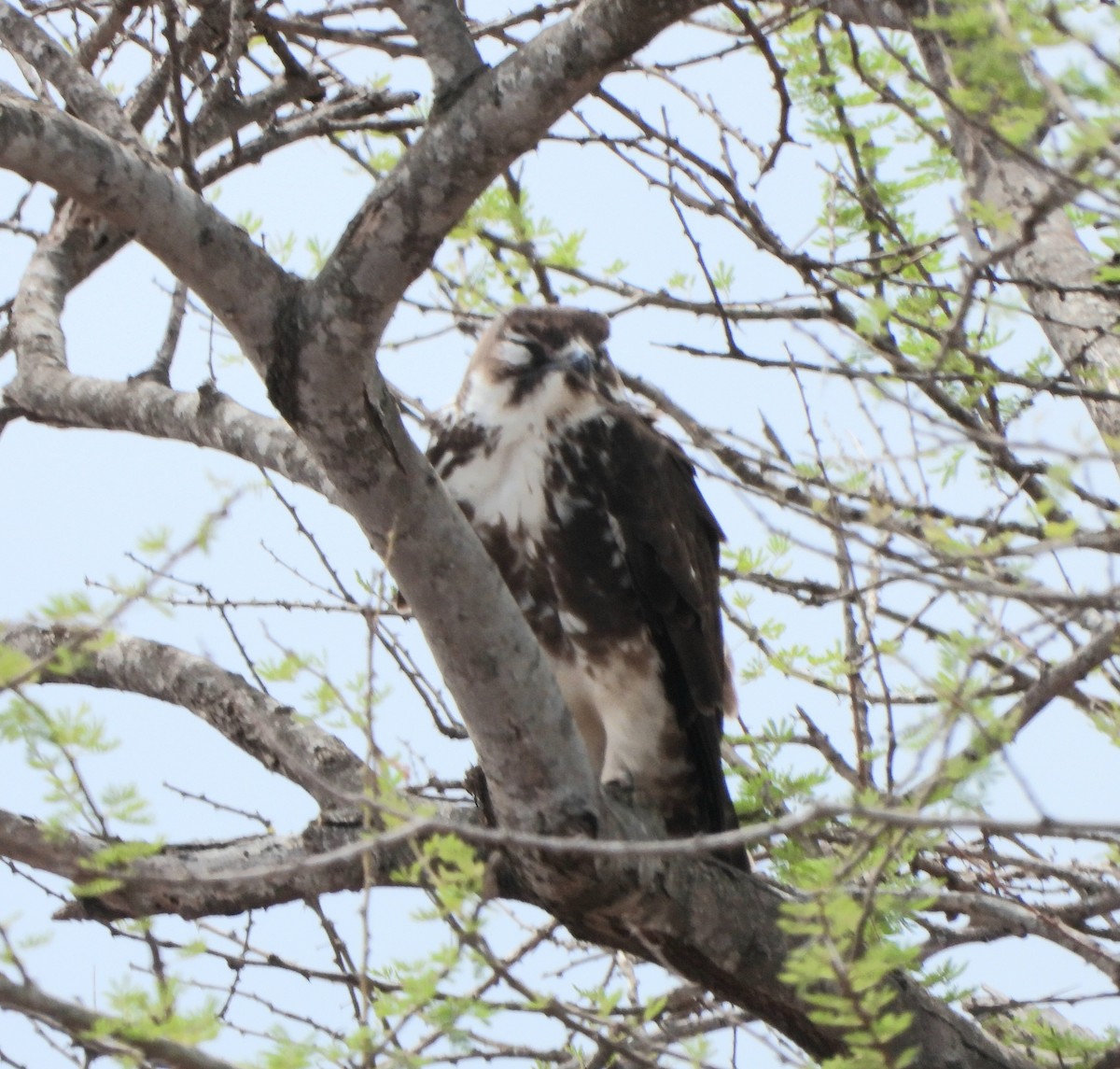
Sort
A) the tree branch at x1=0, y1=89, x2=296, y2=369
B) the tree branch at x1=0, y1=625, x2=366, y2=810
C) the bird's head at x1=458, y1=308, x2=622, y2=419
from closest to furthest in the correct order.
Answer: the tree branch at x1=0, y1=89, x2=296, y2=369 → the tree branch at x1=0, y1=625, x2=366, y2=810 → the bird's head at x1=458, y1=308, x2=622, y2=419

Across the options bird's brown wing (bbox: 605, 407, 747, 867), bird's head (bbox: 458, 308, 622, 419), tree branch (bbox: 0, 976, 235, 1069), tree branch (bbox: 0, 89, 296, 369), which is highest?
bird's head (bbox: 458, 308, 622, 419)

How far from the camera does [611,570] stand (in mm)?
3469

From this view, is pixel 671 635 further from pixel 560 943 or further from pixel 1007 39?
pixel 1007 39

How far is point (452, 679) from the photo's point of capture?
2.53 metres

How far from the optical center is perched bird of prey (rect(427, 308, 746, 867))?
3473mm

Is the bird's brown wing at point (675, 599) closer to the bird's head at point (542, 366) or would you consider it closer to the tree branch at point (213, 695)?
the bird's head at point (542, 366)

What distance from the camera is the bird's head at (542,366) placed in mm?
3715

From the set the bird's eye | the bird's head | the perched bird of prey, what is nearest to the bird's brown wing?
the perched bird of prey

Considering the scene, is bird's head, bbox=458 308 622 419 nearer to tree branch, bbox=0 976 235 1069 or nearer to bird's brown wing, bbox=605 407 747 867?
bird's brown wing, bbox=605 407 747 867

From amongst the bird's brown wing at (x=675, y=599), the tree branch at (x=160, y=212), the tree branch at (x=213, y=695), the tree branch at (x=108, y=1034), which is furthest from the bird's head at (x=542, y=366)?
the tree branch at (x=108, y=1034)

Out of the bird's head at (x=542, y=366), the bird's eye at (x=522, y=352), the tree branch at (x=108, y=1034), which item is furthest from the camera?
the bird's eye at (x=522, y=352)

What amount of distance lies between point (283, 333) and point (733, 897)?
4.67 ft

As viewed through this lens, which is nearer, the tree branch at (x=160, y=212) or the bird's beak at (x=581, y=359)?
the tree branch at (x=160, y=212)

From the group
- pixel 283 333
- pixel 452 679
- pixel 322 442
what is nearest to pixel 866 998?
pixel 452 679
